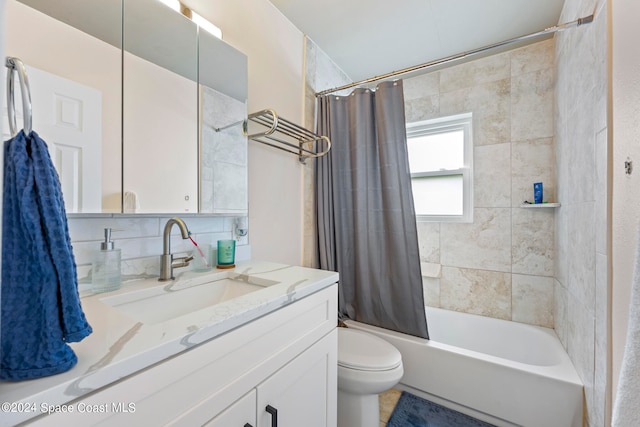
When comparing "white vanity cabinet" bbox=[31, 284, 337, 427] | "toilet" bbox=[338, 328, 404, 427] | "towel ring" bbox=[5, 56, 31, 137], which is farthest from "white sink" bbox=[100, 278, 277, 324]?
"toilet" bbox=[338, 328, 404, 427]

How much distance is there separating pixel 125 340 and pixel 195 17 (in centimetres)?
124

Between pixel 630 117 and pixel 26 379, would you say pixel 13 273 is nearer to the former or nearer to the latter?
pixel 26 379

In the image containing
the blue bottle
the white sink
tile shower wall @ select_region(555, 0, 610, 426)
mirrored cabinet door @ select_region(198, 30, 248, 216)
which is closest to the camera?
the white sink

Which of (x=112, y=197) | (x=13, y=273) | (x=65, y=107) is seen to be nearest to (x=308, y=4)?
(x=65, y=107)

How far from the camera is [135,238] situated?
939 mm

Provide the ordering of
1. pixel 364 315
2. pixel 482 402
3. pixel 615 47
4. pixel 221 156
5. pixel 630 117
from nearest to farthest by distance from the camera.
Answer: pixel 630 117, pixel 615 47, pixel 221 156, pixel 482 402, pixel 364 315

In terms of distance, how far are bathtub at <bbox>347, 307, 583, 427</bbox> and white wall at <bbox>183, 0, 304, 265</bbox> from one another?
0.82 metres

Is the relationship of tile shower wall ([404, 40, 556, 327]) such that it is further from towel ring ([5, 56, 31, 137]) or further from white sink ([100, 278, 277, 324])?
towel ring ([5, 56, 31, 137])

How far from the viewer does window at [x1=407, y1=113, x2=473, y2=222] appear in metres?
2.09

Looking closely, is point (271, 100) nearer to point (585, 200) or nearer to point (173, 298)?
point (173, 298)

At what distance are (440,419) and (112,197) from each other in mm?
1904

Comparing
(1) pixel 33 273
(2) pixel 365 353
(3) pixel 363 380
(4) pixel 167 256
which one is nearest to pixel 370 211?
(2) pixel 365 353

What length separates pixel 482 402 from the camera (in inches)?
55.3

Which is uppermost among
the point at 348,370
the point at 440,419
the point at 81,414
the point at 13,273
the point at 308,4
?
the point at 308,4
